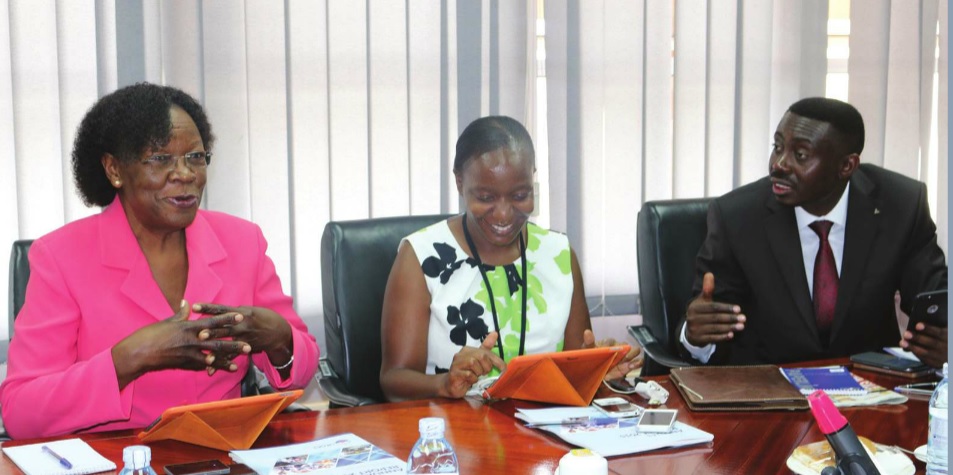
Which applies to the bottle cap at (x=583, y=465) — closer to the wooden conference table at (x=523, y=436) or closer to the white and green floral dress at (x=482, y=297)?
the wooden conference table at (x=523, y=436)

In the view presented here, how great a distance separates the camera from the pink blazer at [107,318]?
203cm

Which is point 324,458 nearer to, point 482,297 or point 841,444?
point 482,297

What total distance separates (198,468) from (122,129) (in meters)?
0.90

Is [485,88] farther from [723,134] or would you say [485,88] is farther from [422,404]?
[422,404]

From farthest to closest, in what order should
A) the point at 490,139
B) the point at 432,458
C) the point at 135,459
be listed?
the point at 490,139 < the point at 432,458 < the point at 135,459

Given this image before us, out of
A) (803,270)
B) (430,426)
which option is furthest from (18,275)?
(803,270)

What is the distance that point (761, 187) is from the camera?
9.84 ft

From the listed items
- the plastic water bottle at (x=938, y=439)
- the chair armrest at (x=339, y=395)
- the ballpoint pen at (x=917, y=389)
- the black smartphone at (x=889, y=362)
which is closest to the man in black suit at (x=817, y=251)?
the black smartphone at (x=889, y=362)

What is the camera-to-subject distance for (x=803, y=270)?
9.34 ft

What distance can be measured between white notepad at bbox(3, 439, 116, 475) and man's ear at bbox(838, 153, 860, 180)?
6.98ft

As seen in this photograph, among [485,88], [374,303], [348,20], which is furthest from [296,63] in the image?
[374,303]

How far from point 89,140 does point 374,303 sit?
0.79 metres

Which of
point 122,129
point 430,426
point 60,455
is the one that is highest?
point 122,129

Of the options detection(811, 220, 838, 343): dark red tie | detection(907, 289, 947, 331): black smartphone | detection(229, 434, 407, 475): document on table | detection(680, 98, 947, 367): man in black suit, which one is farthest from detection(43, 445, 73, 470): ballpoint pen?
detection(811, 220, 838, 343): dark red tie
